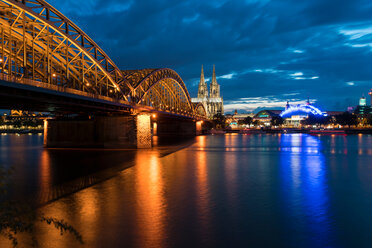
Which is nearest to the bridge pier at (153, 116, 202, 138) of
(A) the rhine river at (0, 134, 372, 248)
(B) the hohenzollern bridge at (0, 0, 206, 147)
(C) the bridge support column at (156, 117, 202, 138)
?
(C) the bridge support column at (156, 117, 202, 138)

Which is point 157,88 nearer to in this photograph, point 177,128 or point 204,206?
point 177,128

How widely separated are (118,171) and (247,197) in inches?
561

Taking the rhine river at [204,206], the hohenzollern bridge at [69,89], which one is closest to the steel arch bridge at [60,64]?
the hohenzollern bridge at [69,89]

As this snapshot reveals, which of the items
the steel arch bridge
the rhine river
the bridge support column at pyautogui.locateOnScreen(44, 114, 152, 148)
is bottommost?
the rhine river

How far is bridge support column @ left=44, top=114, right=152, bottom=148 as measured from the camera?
53.8 meters

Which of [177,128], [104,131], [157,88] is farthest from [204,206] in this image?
[177,128]

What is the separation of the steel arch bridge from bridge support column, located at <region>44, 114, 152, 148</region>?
148 inches

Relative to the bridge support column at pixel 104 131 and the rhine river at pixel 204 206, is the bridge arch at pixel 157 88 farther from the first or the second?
the rhine river at pixel 204 206

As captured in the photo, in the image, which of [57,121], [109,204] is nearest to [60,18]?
[57,121]

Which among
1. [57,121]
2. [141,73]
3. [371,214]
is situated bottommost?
[371,214]

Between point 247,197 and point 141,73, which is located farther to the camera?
point 141,73

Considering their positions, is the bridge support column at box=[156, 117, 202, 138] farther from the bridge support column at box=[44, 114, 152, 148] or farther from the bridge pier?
the bridge support column at box=[44, 114, 152, 148]

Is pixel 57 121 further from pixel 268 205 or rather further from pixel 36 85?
pixel 268 205

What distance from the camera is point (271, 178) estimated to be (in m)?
24.5
